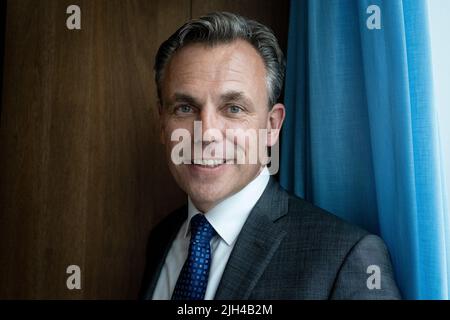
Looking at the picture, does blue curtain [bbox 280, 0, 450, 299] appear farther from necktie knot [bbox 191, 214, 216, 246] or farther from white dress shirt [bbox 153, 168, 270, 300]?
necktie knot [bbox 191, 214, 216, 246]

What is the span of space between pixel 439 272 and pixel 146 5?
1.30 meters

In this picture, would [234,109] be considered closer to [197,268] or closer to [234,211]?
[234,211]

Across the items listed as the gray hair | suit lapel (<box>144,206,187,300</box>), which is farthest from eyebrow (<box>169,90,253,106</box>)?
suit lapel (<box>144,206,187,300</box>)

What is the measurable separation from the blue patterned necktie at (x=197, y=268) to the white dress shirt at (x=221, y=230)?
2 centimetres

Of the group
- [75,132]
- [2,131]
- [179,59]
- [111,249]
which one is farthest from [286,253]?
[2,131]

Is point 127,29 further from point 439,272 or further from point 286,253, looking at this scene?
point 439,272

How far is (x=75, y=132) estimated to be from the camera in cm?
154

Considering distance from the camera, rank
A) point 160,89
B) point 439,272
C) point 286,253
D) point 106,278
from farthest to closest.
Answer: point 106,278 < point 160,89 < point 286,253 < point 439,272

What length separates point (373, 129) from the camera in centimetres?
98

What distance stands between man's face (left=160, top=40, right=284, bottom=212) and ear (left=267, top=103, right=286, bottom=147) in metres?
0.05

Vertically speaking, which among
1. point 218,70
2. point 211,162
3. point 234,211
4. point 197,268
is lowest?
point 197,268

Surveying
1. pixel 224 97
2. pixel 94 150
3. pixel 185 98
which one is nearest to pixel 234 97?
pixel 224 97

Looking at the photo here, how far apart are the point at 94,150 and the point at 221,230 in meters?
0.74

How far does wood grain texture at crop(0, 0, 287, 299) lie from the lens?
1516 millimetres
